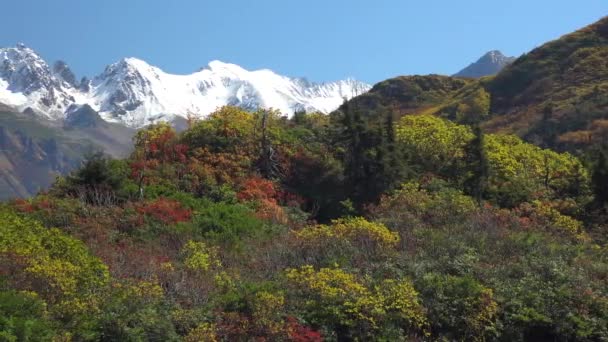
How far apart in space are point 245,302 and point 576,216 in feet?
60.8

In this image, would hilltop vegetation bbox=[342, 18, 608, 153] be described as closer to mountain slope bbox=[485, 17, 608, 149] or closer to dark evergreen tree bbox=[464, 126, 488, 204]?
mountain slope bbox=[485, 17, 608, 149]

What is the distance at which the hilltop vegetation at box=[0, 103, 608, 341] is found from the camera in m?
14.3

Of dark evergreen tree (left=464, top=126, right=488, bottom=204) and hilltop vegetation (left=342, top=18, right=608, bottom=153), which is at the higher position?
hilltop vegetation (left=342, top=18, right=608, bottom=153)

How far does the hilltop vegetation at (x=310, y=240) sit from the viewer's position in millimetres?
14297

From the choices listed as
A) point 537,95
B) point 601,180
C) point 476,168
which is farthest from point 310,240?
point 537,95

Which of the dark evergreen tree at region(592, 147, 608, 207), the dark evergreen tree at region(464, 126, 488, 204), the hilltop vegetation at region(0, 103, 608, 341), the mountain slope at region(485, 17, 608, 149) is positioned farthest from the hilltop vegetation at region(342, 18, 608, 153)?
the dark evergreen tree at region(592, 147, 608, 207)

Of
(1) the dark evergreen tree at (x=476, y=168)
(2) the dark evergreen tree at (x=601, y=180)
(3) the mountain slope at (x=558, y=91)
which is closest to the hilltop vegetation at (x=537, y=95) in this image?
(3) the mountain slope at (x=558, y=91)

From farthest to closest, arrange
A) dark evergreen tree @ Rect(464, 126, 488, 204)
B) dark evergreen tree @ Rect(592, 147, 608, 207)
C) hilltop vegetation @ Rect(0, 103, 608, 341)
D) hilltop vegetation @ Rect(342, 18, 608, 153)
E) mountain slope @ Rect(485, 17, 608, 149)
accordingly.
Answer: hilltop vegetation @ Rect(342, 18, 608, 153)
mountain slope @ Rect(485, 17, 608, 149)
dark evergreen tree @ Rect(464, 126, 488, 204)
dark evergreen tree @ Rect(592, 147, 608, 207)
hilltop vegetation @ Rect(0, 103, 608, 341)

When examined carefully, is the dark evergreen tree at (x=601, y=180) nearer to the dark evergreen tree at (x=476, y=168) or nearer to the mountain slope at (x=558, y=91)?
the dark evergreen tree at (x=476, y=168)

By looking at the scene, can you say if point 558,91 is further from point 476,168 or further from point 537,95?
point 476,168

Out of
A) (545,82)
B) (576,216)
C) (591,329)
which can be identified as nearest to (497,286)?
(591,329)

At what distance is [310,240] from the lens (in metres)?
20.1

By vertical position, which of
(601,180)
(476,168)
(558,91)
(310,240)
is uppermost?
(558,91)

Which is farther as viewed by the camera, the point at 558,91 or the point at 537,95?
the point at 537,95
